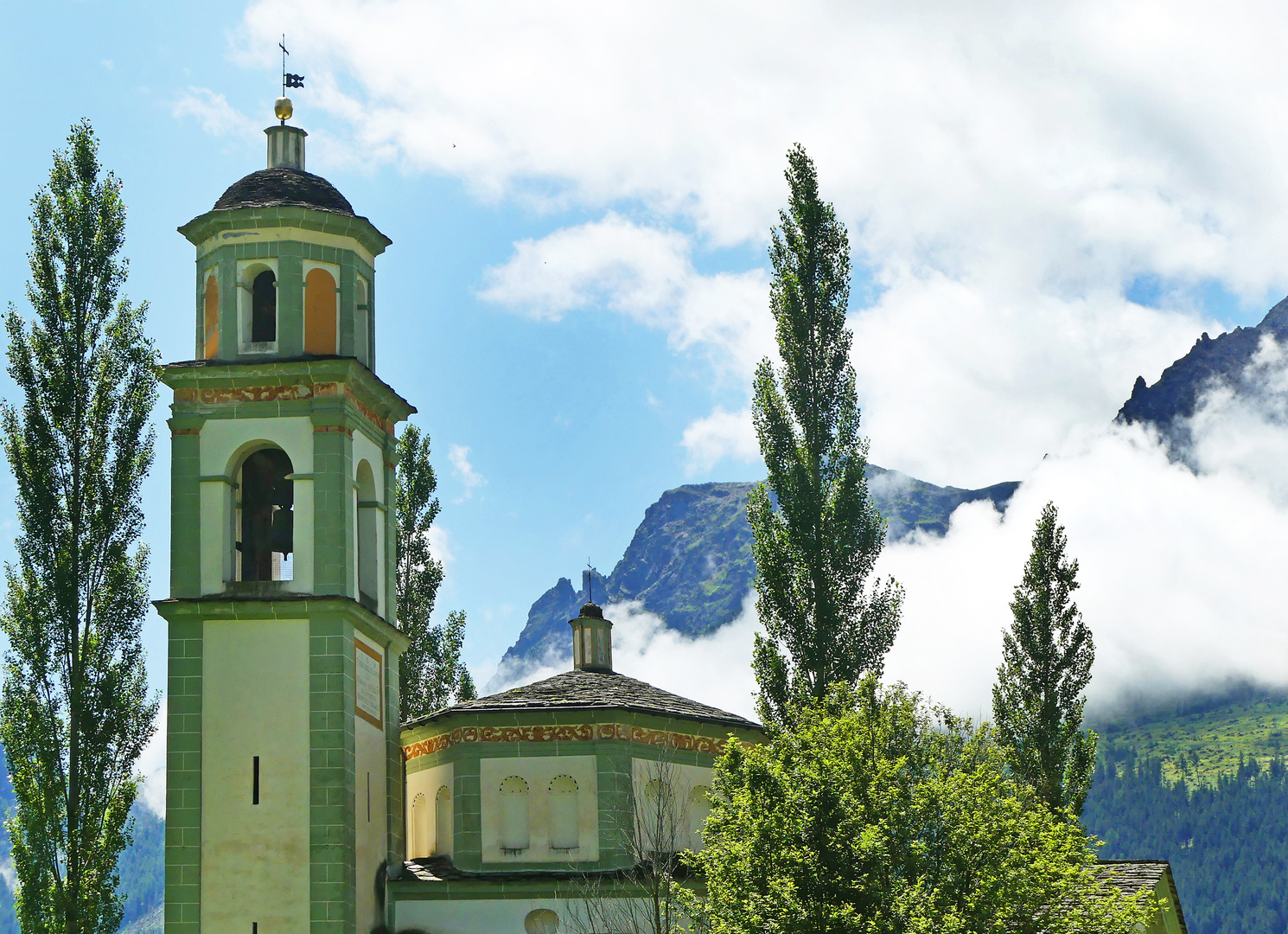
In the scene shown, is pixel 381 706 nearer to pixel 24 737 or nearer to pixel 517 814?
pixel 517 814

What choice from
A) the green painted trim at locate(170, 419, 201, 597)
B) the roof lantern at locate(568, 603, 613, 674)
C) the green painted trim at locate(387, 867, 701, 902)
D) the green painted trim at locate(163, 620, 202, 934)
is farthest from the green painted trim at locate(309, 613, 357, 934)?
the roof lantern at locate(568, 603, 613, 674)

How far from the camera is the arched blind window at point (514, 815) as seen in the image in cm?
3616

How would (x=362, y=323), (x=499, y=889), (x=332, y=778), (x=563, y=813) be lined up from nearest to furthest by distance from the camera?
(x=332, y=778) < (x=499, y=889) < (x=563, y=813) < (x=362, y=323)

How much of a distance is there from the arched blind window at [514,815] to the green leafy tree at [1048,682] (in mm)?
17727

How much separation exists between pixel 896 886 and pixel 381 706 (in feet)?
42.1

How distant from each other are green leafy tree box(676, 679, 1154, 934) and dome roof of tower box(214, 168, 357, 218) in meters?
15.3

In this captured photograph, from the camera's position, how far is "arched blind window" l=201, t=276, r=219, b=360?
37.3 m

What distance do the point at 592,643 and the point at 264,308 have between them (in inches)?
448

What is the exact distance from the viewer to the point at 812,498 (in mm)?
40719

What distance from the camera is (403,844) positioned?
3716cm

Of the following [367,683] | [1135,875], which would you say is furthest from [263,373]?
[1135,875]

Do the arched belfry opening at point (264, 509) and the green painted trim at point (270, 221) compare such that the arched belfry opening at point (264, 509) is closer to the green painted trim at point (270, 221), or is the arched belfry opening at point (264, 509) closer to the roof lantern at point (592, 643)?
the green painted trim at point (270, 221)

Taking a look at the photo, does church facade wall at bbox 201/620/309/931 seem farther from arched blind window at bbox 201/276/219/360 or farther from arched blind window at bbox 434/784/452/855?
arched blind window at bbox 201/276/219/360

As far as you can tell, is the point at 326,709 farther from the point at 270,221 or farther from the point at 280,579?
the point at 270,221
